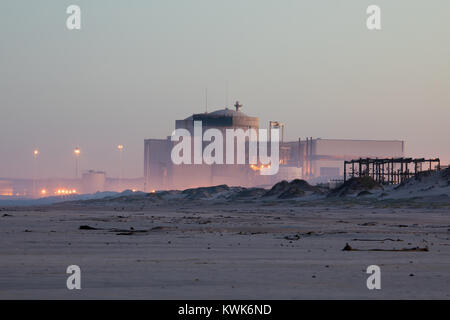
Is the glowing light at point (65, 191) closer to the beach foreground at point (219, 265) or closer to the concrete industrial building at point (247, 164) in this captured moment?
the concrete industrial building at point (247, 164)

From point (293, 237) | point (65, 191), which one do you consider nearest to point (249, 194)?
point (293, 237)

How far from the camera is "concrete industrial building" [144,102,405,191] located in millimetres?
108250

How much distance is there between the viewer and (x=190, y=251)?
1341 cm

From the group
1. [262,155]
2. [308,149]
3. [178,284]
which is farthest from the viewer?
[308,149]

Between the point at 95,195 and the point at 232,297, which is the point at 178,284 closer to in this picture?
the point at 232,297

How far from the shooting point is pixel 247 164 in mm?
110688

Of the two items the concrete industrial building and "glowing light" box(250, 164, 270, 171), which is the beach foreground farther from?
"glowing light" box(250, 164, 270, 171)

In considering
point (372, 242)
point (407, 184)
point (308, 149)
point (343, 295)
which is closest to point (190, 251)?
point (372, 242)

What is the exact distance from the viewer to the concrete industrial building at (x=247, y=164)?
108m

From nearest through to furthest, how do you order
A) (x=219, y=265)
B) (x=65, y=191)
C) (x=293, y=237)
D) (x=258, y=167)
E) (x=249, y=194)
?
1. (x=219, y=265)
2. (x=293, y=237)
3. (x=249, y=194)
4. (x=258, y=167)
5. (x=65, y=191)

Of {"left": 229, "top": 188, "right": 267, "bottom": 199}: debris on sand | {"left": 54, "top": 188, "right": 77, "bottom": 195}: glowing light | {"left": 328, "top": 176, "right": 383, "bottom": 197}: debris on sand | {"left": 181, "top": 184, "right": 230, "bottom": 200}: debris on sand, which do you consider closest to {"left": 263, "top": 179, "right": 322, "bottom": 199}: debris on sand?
{"left": 229, "top": 188, "right": 267, "bottom": 199}: debris on sand

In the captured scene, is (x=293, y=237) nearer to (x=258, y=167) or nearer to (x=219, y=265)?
(x=219, y=265)

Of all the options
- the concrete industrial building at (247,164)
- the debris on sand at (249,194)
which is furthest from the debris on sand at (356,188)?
the concrete industrial building at (247,164)
